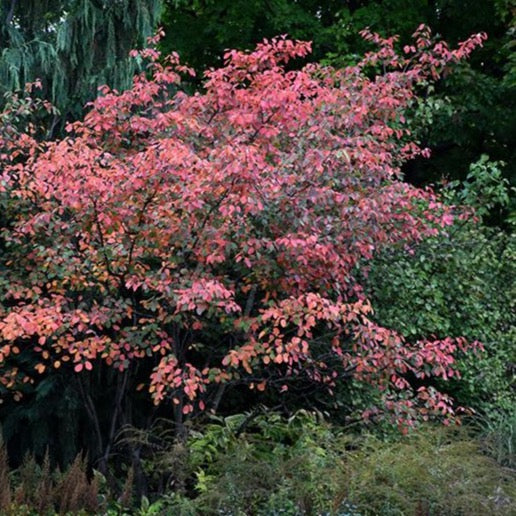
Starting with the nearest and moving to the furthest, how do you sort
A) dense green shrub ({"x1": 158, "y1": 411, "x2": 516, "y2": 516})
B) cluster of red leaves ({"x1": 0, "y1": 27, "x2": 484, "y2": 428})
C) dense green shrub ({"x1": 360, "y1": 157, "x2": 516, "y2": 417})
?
dense green shrub ({"x1": 158, "y1": 411, "x2": 516, "y2": 516}) < cluster of red leaves ({"x1": 0, "y1": 27, "x2": 484, "y2": 428}) < dense green shrub ({"x1": 360, "y1": 157, "x2": 516, "y2": 417})

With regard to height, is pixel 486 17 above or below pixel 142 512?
above

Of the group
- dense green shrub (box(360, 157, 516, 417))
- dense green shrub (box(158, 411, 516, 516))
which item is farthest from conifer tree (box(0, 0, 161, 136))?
dense green shrub (box(158, 411, 516, 516))

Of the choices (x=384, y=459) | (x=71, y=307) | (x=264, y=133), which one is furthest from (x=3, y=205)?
(x=384, y=459)

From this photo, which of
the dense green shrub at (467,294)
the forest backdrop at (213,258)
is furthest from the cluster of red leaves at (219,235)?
the dense green shrub at (467,294)

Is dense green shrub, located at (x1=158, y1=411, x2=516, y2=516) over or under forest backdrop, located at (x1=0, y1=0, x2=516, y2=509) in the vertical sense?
under

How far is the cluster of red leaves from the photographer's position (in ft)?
16.3

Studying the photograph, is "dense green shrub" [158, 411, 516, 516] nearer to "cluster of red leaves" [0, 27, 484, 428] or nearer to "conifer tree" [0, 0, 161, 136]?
"cluster of red leaves" [0, 27, 484, 428]

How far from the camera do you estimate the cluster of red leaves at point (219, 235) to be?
498 centimetres

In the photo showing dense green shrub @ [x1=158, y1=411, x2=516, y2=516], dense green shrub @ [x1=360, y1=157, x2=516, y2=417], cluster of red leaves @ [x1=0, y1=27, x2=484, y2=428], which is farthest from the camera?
dense green shrub @ [x1=360, y1=157, x2=516, y2=417]

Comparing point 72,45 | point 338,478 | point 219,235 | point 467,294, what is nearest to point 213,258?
point 219,235

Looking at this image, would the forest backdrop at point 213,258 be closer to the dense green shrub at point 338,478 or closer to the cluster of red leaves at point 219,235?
the cluster of red leaves at point 219,235

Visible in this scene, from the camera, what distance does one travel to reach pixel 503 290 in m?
8.03

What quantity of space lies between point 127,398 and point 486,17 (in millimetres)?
8820

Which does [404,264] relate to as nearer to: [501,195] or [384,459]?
[501,195]
